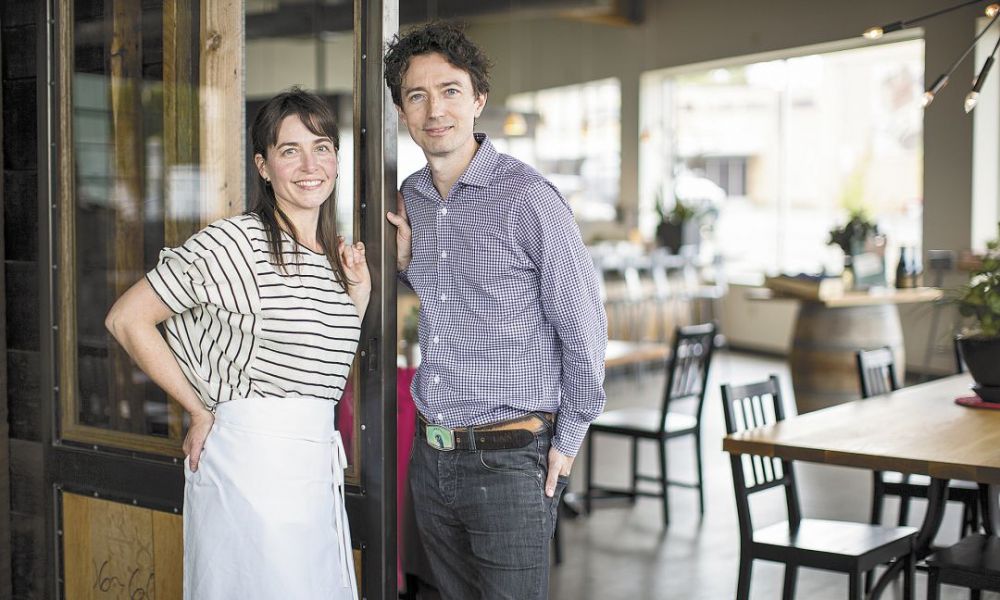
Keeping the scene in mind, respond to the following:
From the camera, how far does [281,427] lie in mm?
2236

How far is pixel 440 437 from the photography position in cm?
229

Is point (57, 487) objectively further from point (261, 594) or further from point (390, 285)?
point (390, 285)

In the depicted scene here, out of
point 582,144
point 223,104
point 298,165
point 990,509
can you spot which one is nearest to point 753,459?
point 990,509

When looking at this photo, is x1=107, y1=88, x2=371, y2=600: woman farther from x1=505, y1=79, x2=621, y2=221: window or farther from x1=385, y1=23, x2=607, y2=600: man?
x1=505, y1=79, x2=621, y2=221: window

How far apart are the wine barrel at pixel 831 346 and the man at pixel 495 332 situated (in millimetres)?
4432

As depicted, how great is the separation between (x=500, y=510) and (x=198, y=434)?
67cm

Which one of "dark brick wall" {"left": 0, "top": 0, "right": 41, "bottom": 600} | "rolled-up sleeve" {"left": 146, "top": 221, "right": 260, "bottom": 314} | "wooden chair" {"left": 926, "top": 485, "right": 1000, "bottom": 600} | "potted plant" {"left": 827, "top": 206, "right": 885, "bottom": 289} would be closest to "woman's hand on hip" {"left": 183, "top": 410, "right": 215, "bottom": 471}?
"rolled-up sleeve" {"left": 146, "top": 221, "right": 260, "bottom": 314}

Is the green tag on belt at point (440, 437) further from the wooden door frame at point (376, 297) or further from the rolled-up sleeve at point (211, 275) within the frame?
the rolled-up sleeve at point (211, 275)

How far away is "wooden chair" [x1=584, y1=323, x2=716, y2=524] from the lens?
485 centimetres

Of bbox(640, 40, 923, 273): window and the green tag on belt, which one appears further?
bbox(640, 40, 923, 273): window

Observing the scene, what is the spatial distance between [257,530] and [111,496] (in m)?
0.85

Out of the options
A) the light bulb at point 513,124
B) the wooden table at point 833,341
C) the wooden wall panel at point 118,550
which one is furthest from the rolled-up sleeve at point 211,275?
the light bulb at point 513,124

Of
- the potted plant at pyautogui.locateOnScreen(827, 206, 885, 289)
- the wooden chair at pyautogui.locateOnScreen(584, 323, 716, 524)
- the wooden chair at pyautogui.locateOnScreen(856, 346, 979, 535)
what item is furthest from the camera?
A: the potted plant at pyautogui.locateOnScreen(827, 206, 885, 289)

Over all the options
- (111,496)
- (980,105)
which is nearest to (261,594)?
(111,496)
